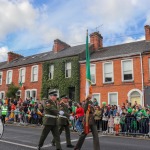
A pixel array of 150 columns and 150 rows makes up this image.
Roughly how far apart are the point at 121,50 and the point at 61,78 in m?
7.93

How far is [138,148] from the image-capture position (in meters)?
8.75

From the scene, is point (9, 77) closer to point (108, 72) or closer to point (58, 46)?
point (58, 46)

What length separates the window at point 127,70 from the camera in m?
24.1

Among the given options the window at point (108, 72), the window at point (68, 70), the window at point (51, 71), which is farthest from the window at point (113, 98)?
the window at point (51, 71)

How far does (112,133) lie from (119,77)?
38.1 feet

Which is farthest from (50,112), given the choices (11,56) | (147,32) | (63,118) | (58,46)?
(11,56)

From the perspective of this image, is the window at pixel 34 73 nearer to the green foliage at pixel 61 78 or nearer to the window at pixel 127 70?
the green foliage at pixel 61 78

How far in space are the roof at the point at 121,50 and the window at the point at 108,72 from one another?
0.87m

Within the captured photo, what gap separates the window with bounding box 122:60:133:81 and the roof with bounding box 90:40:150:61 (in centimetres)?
94

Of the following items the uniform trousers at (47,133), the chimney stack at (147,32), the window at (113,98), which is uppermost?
the chimney stack at (147,32)

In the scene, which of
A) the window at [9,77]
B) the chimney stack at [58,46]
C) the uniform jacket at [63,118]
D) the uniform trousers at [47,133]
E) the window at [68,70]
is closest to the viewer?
the uniform trousers at [47,133]

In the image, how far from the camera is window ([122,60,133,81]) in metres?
24.1

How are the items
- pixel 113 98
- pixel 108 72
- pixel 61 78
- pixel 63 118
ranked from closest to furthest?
1. pixel 63 118
2. pixel 113 98
3. pixel 108 72
4. pixel 61 78

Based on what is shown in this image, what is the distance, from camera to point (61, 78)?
28656mm
